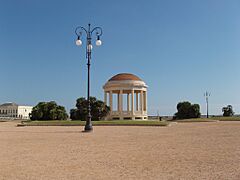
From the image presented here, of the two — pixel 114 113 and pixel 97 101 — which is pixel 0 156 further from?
pixel 114 113

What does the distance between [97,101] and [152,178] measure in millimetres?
47923

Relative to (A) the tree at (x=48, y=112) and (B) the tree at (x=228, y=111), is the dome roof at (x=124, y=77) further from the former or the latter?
(B) the tree at (x=228, y=111)

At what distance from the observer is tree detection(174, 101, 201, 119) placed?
58.4 meters

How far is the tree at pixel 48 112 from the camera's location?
173ft

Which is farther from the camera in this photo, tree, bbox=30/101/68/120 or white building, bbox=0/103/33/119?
white building, bbox=0/103/33/119

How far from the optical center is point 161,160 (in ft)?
27.4

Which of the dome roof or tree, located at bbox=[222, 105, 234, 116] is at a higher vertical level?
the dome roof

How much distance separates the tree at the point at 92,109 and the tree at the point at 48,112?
2502mm

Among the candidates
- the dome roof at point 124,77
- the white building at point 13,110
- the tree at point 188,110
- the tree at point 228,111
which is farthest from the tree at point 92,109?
the white building at point 13,110

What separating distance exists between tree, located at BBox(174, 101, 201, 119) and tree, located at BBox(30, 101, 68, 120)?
23766 millimetres

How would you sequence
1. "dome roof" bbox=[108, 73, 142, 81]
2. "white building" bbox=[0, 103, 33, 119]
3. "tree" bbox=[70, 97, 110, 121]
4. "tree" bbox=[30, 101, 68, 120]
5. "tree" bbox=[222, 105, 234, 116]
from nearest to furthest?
"tree" bbox=[30, 101, 68, 120] < "tree" bbox=[70, 97, 110, 121] < "dome roof" bbox=[108, 73, 142, 81] < "tree" bbox=[222, 105, 234, 116] < "white building" bbox=[0, 103, 33, 119]

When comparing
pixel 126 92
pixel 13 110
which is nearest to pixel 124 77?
pixel 126 92

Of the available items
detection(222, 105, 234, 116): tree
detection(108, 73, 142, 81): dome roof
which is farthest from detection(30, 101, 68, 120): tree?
detection(222, 105, 234, 116): tree

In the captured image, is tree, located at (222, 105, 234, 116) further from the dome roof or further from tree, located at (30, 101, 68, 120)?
tree, located at (30, 101, 68, 120)
